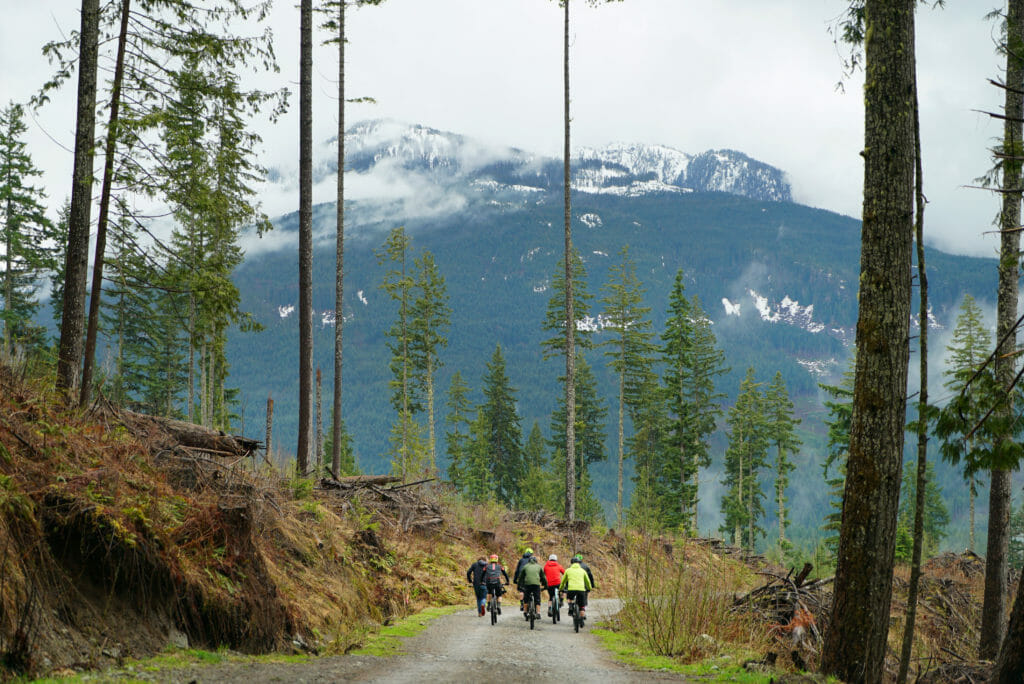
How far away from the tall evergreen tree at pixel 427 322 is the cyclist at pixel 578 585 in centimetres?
3816

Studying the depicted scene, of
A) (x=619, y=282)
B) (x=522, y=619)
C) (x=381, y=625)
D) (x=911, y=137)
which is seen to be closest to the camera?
(x=911, y=137)

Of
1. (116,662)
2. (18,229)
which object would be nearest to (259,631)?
(116,662)

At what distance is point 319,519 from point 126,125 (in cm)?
791

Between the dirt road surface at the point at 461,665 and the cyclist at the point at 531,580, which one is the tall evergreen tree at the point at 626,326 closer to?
the cyclist at the point at 531,580

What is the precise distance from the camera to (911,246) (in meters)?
7.86

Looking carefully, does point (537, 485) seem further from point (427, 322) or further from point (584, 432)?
point (584, 432)

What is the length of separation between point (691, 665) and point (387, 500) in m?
12.5

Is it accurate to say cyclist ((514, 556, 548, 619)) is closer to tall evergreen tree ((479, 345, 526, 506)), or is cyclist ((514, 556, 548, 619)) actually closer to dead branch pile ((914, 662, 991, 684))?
dead branch pile ((914, 662, 991, 684))

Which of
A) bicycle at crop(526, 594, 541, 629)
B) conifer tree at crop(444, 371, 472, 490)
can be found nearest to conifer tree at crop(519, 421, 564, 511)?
conifer tree at crop(444, 371, 472, 490)

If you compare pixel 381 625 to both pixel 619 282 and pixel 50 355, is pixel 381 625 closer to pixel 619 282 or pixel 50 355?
pixel 50 355

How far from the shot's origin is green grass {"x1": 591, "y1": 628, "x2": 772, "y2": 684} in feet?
28.3

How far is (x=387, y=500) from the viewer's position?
21.4 m

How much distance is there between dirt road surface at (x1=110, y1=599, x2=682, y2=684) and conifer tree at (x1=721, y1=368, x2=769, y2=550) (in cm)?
5595

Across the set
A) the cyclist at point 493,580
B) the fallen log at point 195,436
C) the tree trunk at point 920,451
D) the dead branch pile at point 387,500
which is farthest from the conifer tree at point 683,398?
the tree trunk at point 920,451
